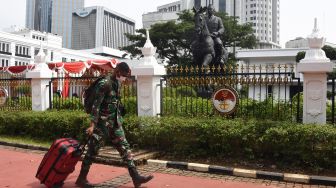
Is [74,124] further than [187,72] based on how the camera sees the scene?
Yes

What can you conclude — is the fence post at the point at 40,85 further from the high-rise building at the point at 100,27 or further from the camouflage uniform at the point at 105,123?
the high-rise building at the point at 100,27

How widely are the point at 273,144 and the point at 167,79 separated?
3090mm

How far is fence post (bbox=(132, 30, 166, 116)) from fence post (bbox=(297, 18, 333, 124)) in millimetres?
3131

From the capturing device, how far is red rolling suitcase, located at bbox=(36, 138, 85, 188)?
203 inches

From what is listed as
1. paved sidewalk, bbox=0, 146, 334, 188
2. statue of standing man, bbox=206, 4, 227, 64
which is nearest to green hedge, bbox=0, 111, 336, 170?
paved sidewalk, bbox=0, 146, 334, 188

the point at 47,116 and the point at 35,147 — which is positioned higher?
the point at 47,116

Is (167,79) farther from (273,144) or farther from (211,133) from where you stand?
(273,144)

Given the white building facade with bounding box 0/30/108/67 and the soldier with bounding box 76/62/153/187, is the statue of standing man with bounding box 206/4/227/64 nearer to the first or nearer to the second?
the soldier with bounding box 76/62/153/187

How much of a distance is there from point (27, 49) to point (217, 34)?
62593 millimetres

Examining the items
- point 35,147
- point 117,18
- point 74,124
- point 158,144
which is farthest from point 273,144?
point 117,18

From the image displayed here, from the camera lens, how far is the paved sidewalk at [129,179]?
224 inches

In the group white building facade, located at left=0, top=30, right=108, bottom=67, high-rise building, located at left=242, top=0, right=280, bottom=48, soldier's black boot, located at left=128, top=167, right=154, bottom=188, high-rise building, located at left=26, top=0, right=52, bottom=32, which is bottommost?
soldier's black boot, located at left=128, top=167, right=154, bottom=188

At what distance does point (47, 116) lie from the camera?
31.8 feet

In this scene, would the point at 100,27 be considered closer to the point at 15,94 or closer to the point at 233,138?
the point at 15,94
